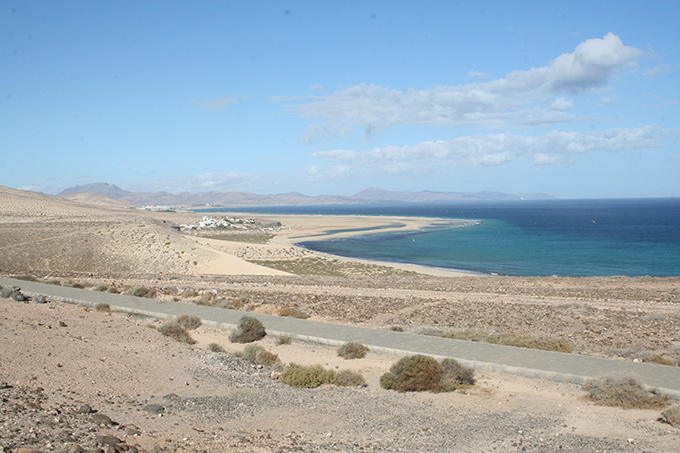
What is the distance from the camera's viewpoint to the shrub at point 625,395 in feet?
26.9

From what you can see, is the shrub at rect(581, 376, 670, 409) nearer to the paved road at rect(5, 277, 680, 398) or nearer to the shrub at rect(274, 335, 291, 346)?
the paved road at rect(5, 277, 680, 398)

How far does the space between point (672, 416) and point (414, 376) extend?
162 inches

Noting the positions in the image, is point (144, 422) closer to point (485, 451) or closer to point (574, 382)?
point (485, 451)

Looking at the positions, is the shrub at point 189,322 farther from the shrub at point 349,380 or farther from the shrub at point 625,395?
the shrub at point 625,395

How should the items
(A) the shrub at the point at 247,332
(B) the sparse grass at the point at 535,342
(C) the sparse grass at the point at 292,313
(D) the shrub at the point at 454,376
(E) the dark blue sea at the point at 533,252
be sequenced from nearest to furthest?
(D) the shrub at the point at 454,376 < (B) the sparse grass at the point at 535,342 < (A) the shrub at the point at 247,332 < (C) the sparse grass at the point at 292,313 < (E) the dark blue sea at the point at 533,252

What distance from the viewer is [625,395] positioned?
832 cm

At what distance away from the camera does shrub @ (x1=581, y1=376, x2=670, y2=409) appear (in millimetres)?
8188

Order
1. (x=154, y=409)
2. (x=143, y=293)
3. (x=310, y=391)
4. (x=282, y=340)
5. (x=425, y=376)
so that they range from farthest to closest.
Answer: (x=143, y=293) < (x=282, y=340) < (x=310, y=391) < (x=425, y=376) < (x=154, y=409)

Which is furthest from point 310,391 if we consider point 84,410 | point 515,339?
point 515,339

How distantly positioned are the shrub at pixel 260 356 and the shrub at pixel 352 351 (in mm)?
1580

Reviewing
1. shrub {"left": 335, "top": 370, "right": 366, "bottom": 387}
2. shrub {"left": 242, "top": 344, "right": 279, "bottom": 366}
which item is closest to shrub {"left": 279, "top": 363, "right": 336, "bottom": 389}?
shrub {"left": 335, "top": 370, "right": 366, "bottom": 387}

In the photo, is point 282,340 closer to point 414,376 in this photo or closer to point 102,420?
point 414,376

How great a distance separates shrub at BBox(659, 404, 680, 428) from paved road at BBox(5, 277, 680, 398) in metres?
1.28

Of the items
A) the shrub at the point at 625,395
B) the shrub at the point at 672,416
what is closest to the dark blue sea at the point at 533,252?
the shrub at the point at 625,395
